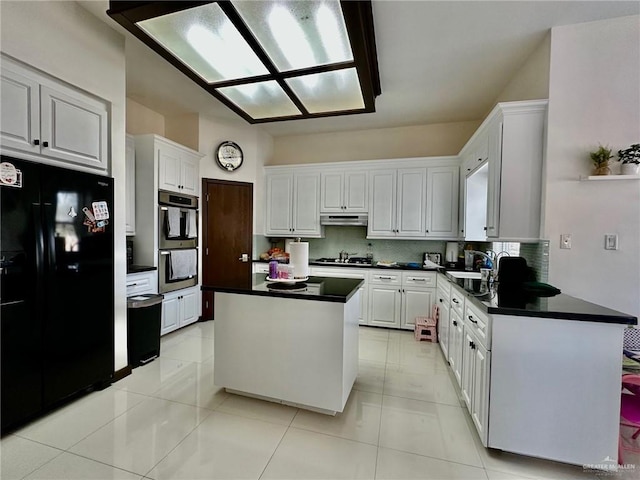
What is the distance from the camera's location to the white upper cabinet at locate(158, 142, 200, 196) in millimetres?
3517

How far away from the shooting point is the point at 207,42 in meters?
2.21

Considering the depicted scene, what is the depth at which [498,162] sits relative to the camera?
2520 mm

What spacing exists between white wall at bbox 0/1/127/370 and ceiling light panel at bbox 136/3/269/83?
0.63 m

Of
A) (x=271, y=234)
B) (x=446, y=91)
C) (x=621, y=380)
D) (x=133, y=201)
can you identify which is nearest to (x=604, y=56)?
(x=446, y=91)

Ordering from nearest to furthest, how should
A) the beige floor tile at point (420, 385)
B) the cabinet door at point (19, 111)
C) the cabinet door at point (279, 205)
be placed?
the cabinet door at point (19, 111), the beige floor tile at point (420, 385), the cabinet door at point (279, 205)

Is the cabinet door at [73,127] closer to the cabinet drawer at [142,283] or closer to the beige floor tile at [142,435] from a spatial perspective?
the cabinet drawer at [142,283]

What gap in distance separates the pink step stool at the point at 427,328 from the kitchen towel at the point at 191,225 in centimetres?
327

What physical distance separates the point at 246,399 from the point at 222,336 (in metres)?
0.54

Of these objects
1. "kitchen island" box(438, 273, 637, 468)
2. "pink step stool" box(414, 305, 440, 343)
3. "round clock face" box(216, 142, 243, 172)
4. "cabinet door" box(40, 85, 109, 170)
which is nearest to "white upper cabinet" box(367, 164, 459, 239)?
"pink step stool" box(414, 305, 440, 343)

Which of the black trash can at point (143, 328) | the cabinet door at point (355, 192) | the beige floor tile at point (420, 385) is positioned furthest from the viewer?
the cabinet door at point (355, 192)

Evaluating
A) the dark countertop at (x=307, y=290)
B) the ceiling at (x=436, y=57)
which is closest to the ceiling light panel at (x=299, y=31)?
the ceiling at (x=436, y=57)

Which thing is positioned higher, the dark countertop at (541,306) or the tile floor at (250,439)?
the dark countertop at (541,306)

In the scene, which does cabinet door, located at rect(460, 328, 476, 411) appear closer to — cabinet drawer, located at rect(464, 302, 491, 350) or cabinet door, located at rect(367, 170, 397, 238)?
cabinet drawer, located at rect(464, 302, 491, 350)

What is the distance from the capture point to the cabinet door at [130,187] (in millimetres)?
3332
